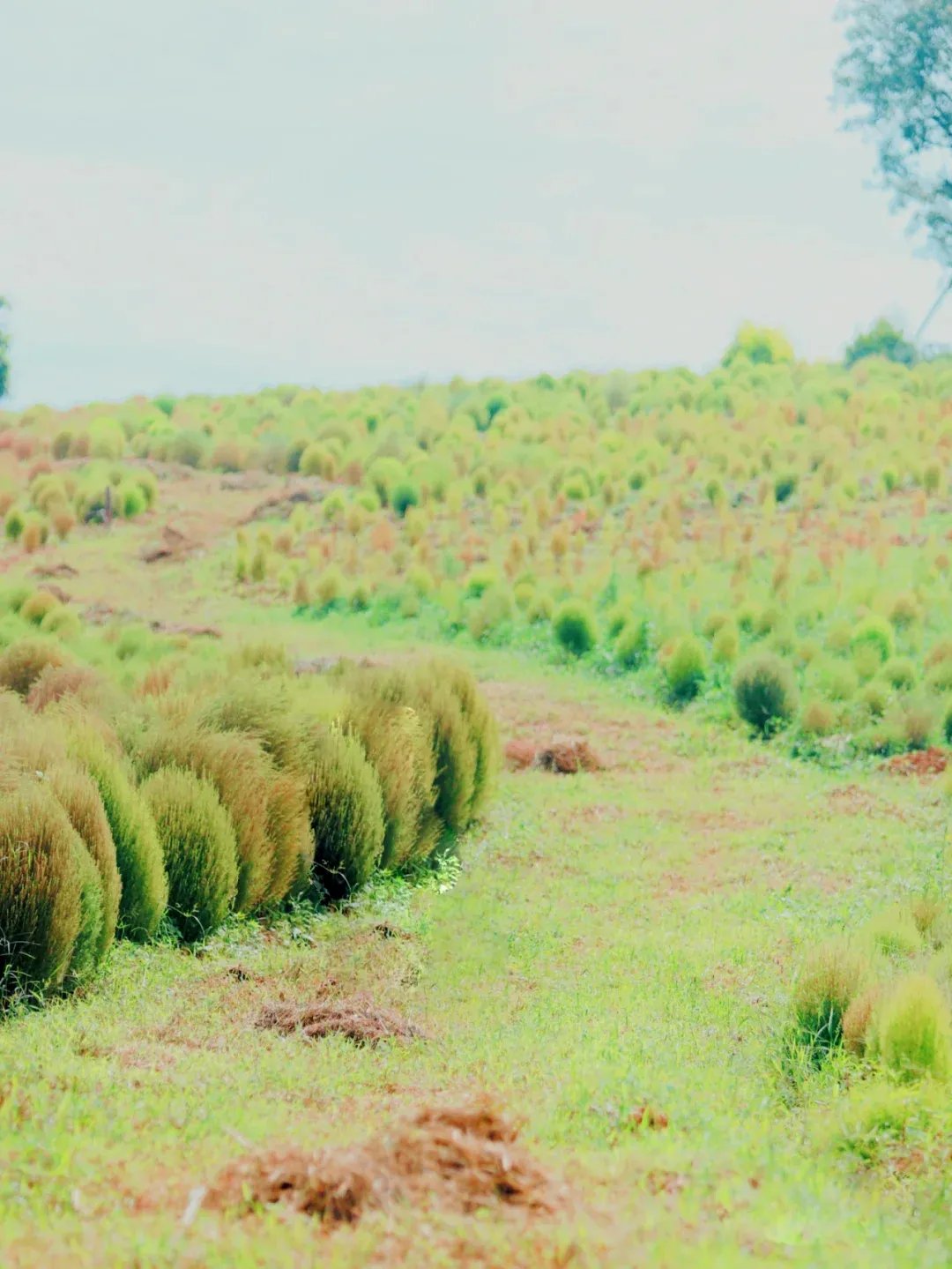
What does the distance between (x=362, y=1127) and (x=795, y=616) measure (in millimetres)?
15421

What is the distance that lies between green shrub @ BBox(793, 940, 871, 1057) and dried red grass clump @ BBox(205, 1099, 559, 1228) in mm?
2536

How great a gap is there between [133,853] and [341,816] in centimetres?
198

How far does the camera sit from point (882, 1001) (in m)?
6.12

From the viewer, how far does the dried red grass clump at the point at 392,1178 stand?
3879 millimetres

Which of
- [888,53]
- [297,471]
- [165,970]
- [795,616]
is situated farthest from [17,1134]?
[297,471]

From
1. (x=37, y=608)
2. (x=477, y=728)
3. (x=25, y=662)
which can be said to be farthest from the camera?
(x=37, y=608)

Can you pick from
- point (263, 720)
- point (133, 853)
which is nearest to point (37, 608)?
point (263, 720)

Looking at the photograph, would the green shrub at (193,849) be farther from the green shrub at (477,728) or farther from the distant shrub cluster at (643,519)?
the distant shrub cluster at (643,519)

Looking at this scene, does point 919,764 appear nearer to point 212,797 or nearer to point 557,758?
point 557,758

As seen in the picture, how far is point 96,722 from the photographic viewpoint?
897 centimetres

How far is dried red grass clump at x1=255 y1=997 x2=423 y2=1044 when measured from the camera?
21.8 ft

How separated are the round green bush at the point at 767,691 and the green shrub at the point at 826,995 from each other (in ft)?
29.5

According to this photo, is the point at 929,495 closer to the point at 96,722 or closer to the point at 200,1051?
the point at 96,722

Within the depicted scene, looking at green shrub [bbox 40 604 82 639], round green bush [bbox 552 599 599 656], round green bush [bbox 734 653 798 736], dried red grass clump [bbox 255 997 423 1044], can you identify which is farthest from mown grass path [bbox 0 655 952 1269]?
green shrub [bbox 40 604 82 639]
